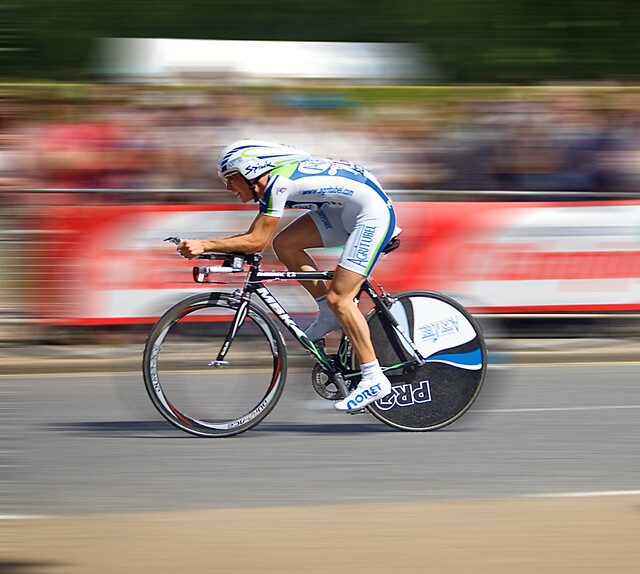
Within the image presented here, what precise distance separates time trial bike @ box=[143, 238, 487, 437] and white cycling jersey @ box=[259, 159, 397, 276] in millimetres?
229

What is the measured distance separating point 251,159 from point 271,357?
43.3 inches

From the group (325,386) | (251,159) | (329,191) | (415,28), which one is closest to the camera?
(251,159)

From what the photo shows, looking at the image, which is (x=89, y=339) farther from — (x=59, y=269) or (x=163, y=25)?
(x=163, y=25)

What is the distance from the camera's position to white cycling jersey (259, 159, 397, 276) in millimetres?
6398

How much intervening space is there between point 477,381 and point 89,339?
4100 mm

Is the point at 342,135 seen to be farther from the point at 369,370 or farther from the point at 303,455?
the point at 303,455

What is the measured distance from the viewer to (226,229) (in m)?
9.97

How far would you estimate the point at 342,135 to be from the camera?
11.0 m

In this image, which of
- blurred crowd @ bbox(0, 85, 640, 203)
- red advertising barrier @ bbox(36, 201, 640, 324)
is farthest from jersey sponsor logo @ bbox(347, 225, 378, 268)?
blurred crowd @ bbox(0, 85, 640, 203)

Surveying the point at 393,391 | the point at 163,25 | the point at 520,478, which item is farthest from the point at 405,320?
the point at 163,25

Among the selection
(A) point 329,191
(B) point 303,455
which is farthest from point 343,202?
(B) point 303,455

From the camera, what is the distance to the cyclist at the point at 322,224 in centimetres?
640

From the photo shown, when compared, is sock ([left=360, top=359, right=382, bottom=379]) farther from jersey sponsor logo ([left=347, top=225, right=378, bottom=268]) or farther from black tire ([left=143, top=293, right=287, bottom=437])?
jersey sponsor logo ([left=347, top=225, right=378, bottom=268])

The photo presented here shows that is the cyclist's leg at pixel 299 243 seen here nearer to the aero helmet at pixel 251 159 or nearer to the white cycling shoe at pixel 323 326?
the white cycling shoe at pixel 323 326
